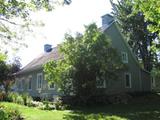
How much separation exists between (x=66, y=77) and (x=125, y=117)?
27.7ft

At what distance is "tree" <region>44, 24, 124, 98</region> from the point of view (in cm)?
2591

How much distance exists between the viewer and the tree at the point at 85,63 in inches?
1020

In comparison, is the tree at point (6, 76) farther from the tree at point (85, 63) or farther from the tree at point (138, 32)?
the tree at point (85, 63)

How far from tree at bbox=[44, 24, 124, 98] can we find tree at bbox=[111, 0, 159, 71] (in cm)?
2053

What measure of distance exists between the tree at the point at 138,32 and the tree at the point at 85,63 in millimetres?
→ 20531

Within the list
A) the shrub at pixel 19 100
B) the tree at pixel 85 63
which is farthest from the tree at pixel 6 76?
→ the tree at pixel 85 63

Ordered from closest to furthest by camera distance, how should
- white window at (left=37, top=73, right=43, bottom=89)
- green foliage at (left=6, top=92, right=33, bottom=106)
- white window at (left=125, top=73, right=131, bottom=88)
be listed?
green foliage at (left=6, top=92, right=33, bottom=106) < white window at (left=125, top=73, right=131, bottom=88) < white window at (left=37, top=73, right=43, bottom=89)

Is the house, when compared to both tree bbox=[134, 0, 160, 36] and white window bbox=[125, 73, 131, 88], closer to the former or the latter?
white window bbox=[125, 73, 131, 88]

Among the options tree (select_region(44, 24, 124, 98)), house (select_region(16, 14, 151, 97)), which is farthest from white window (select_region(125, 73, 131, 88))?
tree (select_region(44, 24, 124, 98))

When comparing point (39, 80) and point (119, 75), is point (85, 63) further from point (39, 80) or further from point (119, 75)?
point (39, 80)

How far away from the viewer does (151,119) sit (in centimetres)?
1830

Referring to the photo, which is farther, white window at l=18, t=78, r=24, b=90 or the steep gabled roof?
white window at l=18, t=78, r=24, b=90

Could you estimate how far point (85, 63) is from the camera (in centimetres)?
2595

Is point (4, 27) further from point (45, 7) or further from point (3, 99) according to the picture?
point (3, 99)
